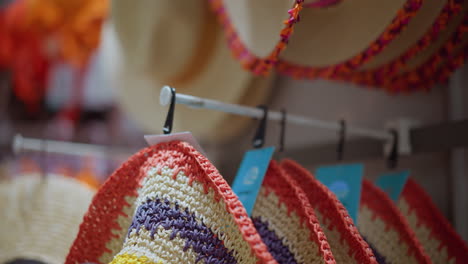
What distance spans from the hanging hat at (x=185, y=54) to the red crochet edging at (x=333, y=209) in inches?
13.3

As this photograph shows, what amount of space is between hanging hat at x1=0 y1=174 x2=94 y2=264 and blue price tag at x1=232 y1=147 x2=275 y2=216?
38 centimetres

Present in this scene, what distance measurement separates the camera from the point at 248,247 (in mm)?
369

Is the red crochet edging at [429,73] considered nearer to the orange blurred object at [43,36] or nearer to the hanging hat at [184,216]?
the hanging hat at [184,216]

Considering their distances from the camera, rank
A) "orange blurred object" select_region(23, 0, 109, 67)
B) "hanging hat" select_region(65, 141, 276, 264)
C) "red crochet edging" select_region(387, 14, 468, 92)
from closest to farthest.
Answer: "hanging hat" select_region(65, 141, 276, 264), "red crochet edging" select_region(387, 14, 468, 92), "orange blurred object" select_region(23, 0, 109, 67)

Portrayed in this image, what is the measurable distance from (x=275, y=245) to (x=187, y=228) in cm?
11

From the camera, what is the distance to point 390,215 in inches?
20.0

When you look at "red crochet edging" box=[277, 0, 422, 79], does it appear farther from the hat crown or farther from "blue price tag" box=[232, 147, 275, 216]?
the hat crown

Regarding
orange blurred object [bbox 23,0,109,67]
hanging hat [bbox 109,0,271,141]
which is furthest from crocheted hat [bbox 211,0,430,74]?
orange blurred object [bbox 23,0,109,67]

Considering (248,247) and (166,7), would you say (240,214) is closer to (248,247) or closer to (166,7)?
(248,247)

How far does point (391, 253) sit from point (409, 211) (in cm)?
11

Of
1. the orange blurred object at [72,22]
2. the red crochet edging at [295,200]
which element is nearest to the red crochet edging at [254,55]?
the red crochet edging at [295,200]

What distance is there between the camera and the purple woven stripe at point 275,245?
0.44 m

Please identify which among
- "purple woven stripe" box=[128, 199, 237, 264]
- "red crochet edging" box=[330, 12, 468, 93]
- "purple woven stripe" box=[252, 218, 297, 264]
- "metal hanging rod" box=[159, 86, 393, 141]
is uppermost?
"red crochet edging" box=[330, 12, 468, 93]

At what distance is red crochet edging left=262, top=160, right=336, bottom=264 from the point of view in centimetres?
40
